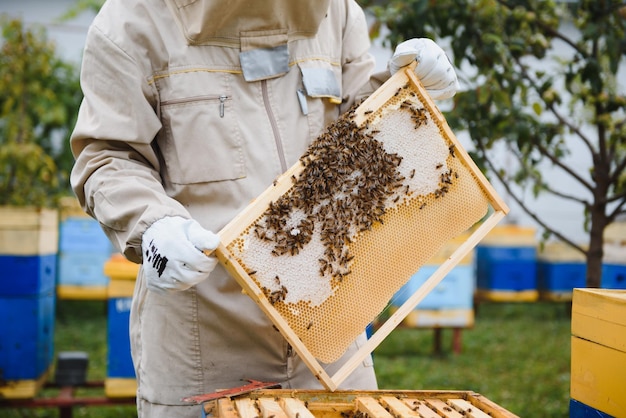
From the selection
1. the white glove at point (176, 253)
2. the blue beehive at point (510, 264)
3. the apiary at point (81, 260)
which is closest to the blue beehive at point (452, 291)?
the blue beehive at point (510, 264)

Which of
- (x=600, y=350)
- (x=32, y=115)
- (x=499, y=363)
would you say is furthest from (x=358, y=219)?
(x=32, y=115)

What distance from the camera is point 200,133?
2.30 meters

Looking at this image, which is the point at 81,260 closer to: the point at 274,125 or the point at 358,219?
the point at 274,125

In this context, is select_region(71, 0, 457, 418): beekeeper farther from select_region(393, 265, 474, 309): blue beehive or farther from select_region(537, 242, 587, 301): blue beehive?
select_region(537, 242, 587, 301): blue beehive

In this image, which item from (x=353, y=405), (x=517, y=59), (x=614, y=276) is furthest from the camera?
(x=614, y=276)

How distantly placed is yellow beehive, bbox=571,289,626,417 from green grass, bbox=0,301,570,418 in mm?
3489

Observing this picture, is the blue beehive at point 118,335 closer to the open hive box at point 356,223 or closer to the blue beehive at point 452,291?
the open hive box at point 356,223

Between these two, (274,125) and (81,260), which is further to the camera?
(81,260)

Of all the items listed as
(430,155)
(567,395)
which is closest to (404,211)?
(430,155)

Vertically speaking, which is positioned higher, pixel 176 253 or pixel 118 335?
pixel 176 253

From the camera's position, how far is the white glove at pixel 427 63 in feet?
7.35

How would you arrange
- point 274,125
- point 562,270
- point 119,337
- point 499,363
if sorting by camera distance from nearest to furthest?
point 274,125 → point 119,337 → point 499,363 → point 562,270

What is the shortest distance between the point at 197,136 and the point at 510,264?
20.9 ft

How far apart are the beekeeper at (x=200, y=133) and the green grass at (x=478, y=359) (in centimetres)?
339
